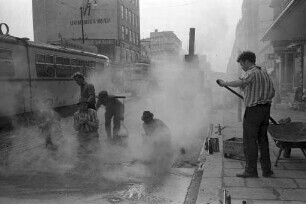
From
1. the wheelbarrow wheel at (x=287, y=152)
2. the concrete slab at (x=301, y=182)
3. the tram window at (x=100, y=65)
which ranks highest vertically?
the tram window at (x=100, y=65)

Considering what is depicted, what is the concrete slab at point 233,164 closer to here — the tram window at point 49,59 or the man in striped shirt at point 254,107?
the man in striped shirt at point 254,107

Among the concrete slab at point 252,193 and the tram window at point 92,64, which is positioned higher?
the tram window at point 92,64

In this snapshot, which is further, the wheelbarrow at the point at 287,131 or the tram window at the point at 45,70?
the tram window at the point at 45,70

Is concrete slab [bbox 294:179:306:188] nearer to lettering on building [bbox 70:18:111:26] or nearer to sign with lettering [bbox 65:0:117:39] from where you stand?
sign with lettering [bbox 65:0:117:39]

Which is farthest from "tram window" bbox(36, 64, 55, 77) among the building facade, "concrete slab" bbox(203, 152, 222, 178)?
the building facade

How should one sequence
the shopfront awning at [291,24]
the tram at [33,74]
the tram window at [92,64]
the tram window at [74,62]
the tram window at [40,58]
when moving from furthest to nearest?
the tram window at [92,64] → the tram window at [74,62] → the tram window at [40,58] → the tram at [33,74] → the shopfront awning at [291,24]

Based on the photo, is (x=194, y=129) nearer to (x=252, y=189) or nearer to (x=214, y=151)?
(x=214, y=151)

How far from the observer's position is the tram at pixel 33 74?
10141 millimetres

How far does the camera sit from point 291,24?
1140 centimetres

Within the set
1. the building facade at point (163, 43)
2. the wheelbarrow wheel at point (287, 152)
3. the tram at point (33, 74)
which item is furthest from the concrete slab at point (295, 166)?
the building facade at point (163, 43)

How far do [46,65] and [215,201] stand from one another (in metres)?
10.0

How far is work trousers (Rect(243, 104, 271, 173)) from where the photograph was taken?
4637 mm

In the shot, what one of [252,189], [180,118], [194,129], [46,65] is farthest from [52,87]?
[252,189]

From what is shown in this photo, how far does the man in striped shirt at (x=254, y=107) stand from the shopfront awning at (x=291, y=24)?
422 centimetres
